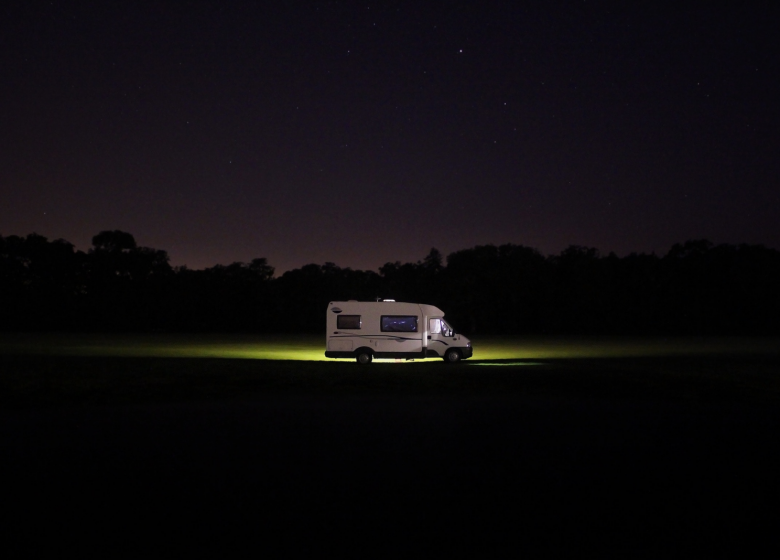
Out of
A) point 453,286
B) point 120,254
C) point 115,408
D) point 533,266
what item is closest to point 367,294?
point 453,286

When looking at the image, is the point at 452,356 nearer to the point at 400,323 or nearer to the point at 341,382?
the point at 400,323

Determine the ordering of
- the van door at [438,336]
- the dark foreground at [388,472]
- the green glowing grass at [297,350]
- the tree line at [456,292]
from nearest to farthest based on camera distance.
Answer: the dark foreground at [388,472], the van door at [438,336], the green glowing grass at [297,350], the tree line at [456,292]

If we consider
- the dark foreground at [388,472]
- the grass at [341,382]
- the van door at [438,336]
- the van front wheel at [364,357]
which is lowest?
the dark foreground at [388,472]

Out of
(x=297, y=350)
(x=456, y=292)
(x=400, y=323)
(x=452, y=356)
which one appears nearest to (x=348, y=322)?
(x=400, y=323)

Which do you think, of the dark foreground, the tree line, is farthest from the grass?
the tree line

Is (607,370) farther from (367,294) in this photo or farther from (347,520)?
(367,294)

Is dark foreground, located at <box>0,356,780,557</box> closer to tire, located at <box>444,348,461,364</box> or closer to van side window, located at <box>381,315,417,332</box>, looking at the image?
van side window, located at <box>381,315,417,332</box>

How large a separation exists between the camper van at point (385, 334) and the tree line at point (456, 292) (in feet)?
158

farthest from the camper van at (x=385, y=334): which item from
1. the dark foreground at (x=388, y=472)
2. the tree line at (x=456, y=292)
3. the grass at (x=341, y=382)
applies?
the tree line at (x=456, y=292)

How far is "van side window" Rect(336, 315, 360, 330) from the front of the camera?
26.9 m

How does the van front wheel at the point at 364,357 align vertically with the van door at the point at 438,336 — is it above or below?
below

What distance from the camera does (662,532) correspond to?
620cm

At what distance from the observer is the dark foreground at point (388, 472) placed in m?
6.04

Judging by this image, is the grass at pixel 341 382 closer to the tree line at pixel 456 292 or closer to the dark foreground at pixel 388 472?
the dark foreground at pixel 388 472
